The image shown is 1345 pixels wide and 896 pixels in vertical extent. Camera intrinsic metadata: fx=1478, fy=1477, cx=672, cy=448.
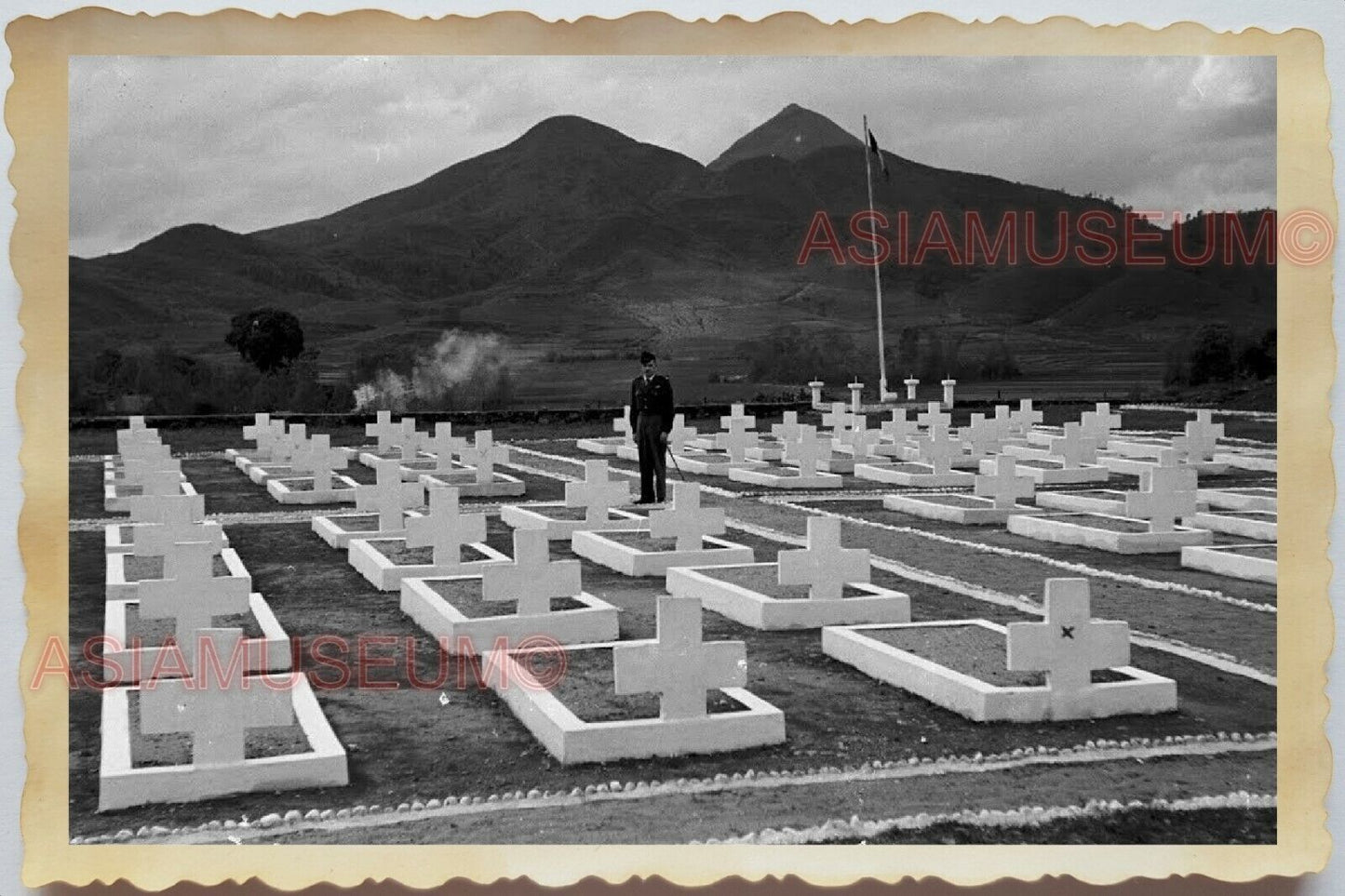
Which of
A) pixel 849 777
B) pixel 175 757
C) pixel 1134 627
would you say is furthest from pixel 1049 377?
pixel 175 757

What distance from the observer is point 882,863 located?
17.5 ft

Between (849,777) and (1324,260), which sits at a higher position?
(1324,260)

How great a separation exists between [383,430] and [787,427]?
19.9ft

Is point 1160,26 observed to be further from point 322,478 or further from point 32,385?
point 322,478

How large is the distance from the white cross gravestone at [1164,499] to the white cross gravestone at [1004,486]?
195 cm

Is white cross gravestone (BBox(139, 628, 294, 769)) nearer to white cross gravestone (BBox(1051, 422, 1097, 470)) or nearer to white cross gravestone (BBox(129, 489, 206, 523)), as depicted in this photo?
white cross gravestone (BBox(129, 489, 206, 523))

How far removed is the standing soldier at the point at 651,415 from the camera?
1322 cm

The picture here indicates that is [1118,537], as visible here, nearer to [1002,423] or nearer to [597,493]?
[597,493]

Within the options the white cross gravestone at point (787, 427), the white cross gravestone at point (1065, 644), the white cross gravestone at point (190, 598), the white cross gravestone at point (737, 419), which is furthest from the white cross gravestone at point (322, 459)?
the white cross gravestone at point (1065, 644)

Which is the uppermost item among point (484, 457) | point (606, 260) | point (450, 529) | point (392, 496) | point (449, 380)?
point (606, 260)

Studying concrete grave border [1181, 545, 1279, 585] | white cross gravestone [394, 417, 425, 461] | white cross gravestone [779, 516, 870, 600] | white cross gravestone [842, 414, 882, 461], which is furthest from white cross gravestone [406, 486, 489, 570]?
white cross gravestone [842, 414, 882, 461]

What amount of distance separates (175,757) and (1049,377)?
8730 mm

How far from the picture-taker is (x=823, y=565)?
8438 mm

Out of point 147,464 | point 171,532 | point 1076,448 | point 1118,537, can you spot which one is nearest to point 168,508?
point 171,532
